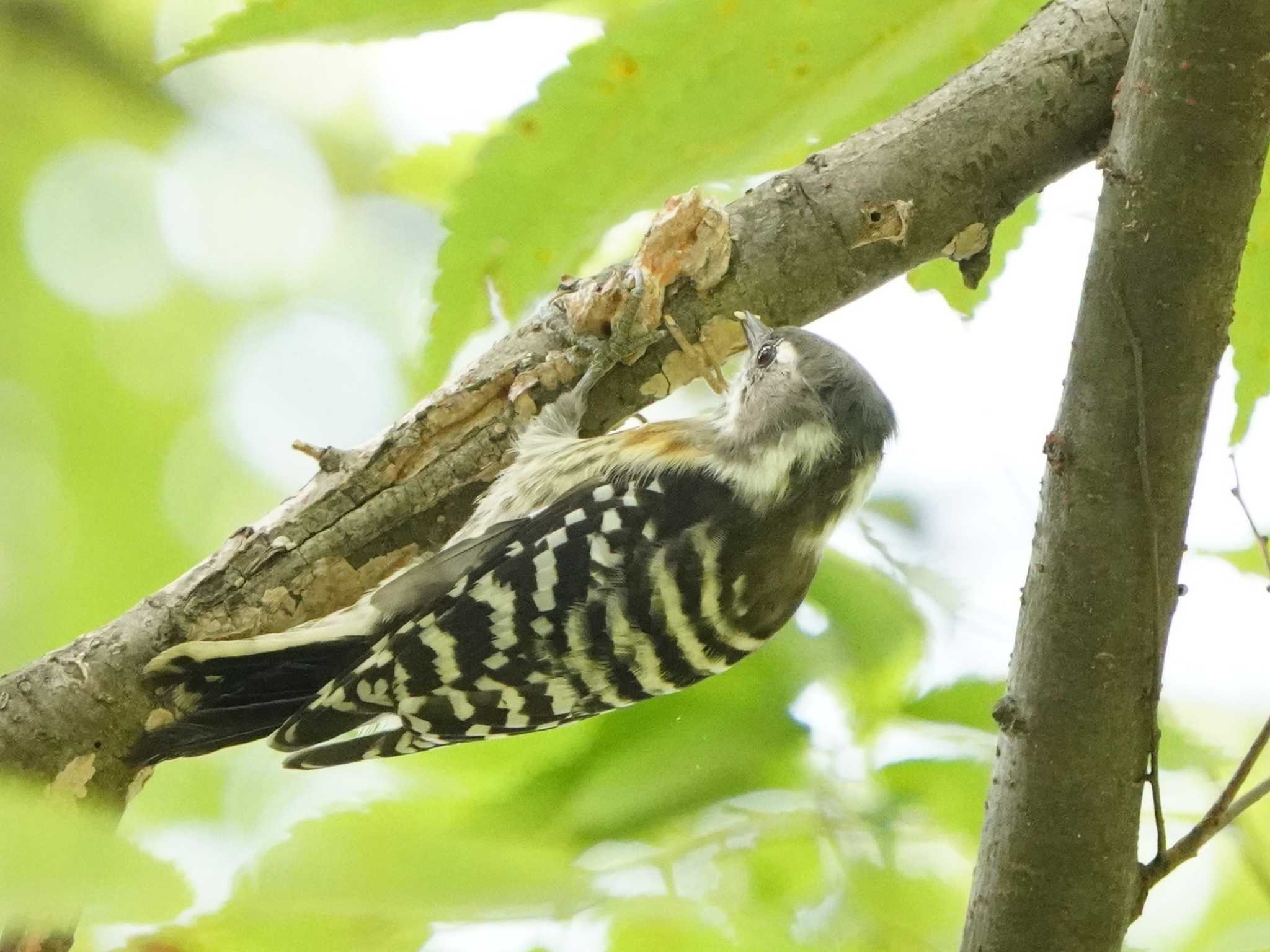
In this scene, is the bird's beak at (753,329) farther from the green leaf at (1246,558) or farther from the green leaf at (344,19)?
the green leaf at (344,19)

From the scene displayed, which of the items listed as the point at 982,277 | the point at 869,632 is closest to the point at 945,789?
the point at 869,632

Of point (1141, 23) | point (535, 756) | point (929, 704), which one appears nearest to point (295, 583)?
point (535, 756)

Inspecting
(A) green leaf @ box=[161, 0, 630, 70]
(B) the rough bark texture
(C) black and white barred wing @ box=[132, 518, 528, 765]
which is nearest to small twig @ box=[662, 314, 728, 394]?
(C) black and white barred wing @ box=[132, 518, 528, 765]

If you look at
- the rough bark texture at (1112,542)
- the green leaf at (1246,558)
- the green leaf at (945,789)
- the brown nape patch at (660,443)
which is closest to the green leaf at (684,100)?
the rough bark texture at (1112,542)

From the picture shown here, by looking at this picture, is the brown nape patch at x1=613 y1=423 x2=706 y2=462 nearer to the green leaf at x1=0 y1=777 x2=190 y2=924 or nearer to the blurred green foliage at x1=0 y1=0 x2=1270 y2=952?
the blurred green foliage at x1=0 y1=0 x2=1270 y2=952

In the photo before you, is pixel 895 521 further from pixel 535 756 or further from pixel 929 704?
pixel 535 756
